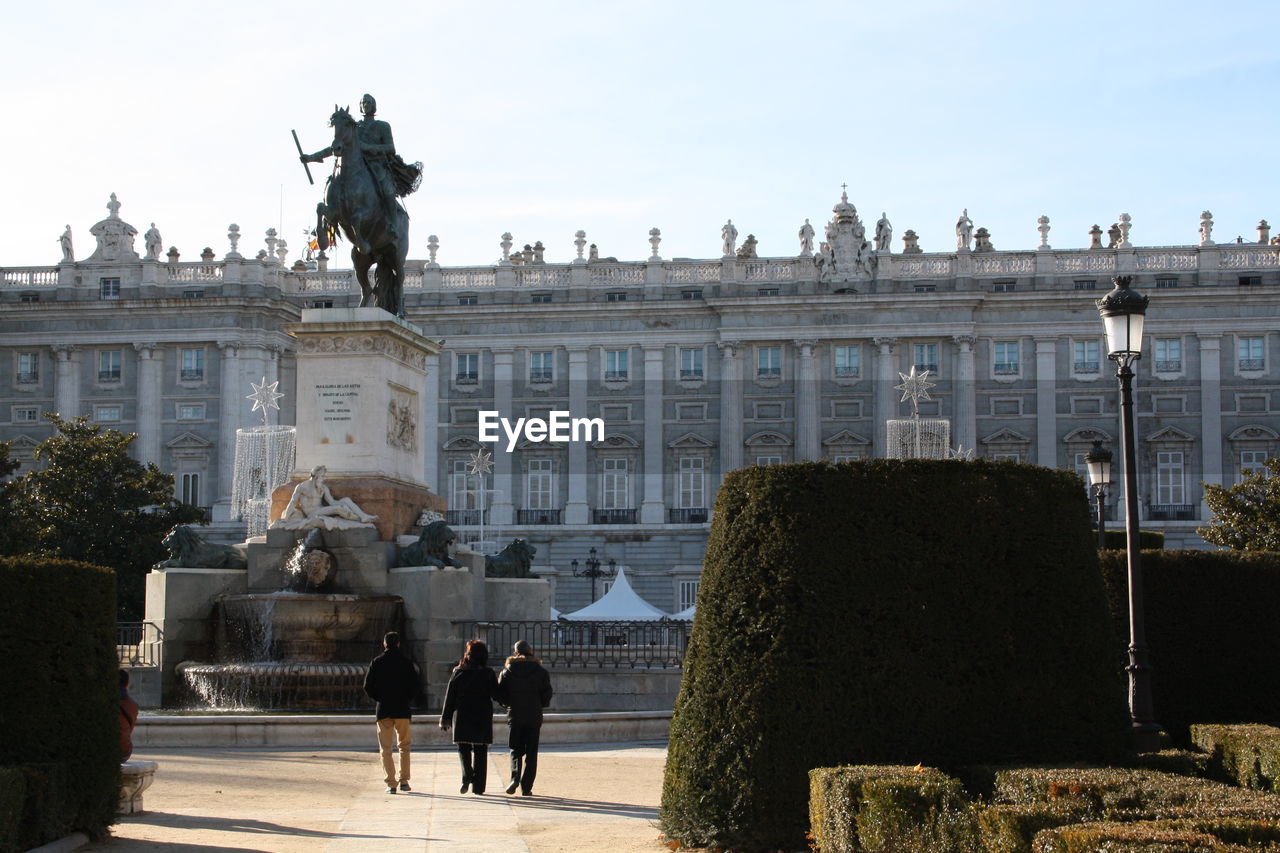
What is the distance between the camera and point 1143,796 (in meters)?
8.74

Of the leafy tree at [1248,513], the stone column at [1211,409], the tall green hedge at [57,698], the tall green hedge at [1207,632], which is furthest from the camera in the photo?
the stone column at [1211,409]

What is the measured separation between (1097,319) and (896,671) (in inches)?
2592

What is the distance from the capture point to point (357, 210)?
21.1m

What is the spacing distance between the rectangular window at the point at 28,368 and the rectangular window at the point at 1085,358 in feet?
144

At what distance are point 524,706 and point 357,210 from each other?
344 inches

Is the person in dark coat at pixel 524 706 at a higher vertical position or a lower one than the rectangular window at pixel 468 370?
lower

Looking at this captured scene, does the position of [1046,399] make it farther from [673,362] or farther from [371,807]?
[371,807]

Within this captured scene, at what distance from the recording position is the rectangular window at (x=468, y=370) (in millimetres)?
76875

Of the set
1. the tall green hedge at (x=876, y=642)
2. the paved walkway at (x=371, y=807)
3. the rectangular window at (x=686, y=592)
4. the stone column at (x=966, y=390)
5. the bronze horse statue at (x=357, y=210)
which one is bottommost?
the rectangular window at (x=686, y=592)

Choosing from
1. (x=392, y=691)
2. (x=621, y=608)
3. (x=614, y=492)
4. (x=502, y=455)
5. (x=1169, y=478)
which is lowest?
(x=621, y=608)

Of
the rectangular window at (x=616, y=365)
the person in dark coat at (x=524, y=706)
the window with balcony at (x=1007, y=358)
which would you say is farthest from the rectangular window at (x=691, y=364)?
the person in dark coat at (x=524, y=706)

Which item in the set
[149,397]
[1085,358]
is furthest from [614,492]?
[1085,358]

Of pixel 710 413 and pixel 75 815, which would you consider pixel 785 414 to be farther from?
pixel 75 815

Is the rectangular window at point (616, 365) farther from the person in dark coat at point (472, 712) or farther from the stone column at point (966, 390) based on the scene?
the person in dark coat at point (472, 712)
